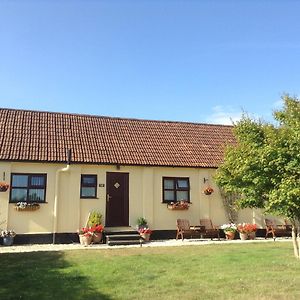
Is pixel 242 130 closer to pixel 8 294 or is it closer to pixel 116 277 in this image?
pixel 116 277

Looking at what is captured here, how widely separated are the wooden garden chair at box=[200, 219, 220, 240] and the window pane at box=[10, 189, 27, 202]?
7.65 meters

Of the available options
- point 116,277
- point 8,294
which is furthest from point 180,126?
point 8,294

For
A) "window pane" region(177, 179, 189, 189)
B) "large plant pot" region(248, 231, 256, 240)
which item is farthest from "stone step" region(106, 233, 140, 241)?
"large plant pot" region(248, 231, 256, 240)

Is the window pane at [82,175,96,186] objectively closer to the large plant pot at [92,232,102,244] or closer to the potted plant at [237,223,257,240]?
the large plant pot at [92,232,102,244]

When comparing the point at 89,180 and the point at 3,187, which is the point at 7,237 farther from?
the point at 89,180

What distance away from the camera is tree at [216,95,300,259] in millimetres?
9867

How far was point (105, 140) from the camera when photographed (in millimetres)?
18828

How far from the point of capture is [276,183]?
10.3m

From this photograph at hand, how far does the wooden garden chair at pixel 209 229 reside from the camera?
1753 cm

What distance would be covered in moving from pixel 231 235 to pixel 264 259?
6.37m

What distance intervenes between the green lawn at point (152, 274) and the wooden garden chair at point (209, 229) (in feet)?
13.5

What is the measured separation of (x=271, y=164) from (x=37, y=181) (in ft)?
32.8

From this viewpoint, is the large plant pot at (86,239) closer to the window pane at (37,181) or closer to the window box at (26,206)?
the window box at (26,206)

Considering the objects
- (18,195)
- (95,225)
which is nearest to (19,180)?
(18,195)
